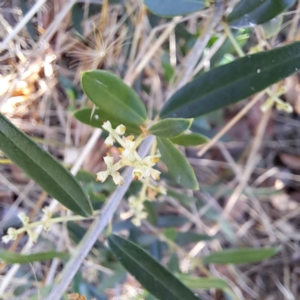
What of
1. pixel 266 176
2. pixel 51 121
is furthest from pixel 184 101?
pixel 266 176

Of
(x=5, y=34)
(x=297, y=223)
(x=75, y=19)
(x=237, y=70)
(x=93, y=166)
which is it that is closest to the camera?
(x=237, y=70)

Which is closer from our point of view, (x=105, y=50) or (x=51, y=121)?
(x=105, y=50)

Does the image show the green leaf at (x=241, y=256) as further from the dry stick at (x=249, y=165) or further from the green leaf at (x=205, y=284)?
the dry stick at (x=249, y=165)

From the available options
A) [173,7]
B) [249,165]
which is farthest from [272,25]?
[249,165]

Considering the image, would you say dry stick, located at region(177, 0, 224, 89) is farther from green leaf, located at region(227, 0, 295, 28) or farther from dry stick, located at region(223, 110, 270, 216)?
dry stick, located at region(223, 110, 270, 216)

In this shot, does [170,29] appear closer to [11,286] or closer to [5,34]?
[5,34]

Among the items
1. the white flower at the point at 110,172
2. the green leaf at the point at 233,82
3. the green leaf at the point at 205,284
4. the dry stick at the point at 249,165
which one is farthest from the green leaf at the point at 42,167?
the dry stick at the point at 249,165

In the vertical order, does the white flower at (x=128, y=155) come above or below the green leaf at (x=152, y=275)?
above
